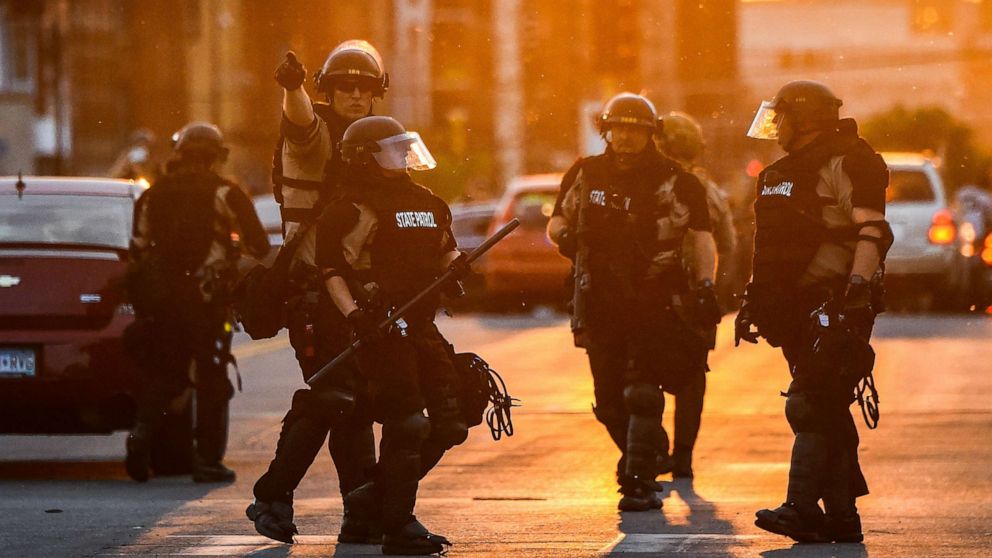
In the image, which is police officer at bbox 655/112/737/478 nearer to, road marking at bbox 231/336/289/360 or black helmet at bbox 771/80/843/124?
black helmet at bbox 771/80/843/124

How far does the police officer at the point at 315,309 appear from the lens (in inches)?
327

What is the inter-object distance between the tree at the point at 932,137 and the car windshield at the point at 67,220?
65.4 meters

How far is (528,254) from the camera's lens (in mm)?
24922

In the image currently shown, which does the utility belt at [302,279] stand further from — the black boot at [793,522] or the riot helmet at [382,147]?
the black boot at [793,522]

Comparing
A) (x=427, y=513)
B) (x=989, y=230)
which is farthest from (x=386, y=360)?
(x=989, y=230)

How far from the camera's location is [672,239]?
10031mm

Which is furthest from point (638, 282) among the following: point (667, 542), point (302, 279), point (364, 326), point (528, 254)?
point (528, 254)

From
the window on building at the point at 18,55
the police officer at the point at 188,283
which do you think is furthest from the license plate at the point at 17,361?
the window on building at the point at 18,55

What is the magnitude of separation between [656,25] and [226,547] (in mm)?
134923

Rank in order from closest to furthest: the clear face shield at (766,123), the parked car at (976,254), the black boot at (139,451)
Answer: the clear face shield at (766,123) → the black boot at (139,451) → the parked car at (976,254)

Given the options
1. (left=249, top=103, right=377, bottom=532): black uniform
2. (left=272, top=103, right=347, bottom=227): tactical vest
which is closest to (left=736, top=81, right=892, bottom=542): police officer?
(left=249, top=103, right=377, bottom=532): black uniform

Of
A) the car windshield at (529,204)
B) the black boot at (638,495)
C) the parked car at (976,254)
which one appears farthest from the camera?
the parked car at (976,254)

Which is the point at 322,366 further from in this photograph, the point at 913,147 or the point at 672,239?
the point at 913,147

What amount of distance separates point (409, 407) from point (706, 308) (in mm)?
2222
